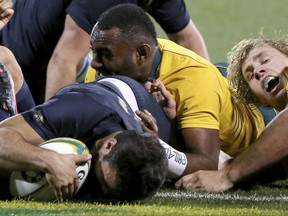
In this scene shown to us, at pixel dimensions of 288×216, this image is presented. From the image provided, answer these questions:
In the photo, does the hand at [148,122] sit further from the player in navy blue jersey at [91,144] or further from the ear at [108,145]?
the ear at [108,145]

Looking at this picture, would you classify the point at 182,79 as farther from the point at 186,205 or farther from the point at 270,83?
the point at 186,205

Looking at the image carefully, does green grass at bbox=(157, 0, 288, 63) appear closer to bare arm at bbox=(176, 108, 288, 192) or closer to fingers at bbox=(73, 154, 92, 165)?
bare arm at bbox=(176, 108, 288, 192)

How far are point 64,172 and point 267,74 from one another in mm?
1735

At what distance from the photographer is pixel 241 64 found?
533 centimetres

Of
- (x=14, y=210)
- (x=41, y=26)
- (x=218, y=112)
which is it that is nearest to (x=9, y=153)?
(x=14, y=210)

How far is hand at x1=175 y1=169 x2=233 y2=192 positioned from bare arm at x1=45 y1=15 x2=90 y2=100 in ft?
4.75

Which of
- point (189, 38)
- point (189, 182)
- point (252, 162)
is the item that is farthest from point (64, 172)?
point (189, 38)

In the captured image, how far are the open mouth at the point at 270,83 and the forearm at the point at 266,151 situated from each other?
45 centimetres

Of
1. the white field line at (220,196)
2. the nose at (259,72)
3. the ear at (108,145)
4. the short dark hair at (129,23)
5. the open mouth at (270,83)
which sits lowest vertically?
the white field line at (220,196)

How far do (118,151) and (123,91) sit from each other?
79 centimetres

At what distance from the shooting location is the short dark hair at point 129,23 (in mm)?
4949

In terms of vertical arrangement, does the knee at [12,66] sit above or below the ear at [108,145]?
below

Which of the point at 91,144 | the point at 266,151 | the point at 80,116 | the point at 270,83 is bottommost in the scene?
the point at 266,151

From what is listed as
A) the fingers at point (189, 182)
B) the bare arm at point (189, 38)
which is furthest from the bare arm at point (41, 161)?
the bare arm at point (189, 38)
